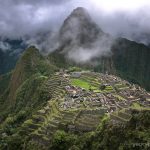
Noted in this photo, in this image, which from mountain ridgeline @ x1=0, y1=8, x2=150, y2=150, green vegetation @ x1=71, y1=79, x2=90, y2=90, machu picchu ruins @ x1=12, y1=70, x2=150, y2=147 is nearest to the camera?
mountain ridgeline @ x1=0, y1=8, x2=150, y2=150

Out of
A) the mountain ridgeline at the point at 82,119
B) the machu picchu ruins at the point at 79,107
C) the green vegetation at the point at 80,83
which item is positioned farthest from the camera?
the green vegetation at the point at 80,83

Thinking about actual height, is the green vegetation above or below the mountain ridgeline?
above

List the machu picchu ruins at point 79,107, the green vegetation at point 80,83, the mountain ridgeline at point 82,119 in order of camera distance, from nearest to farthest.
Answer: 1. the mountain ridgeline at point 82,119
2. the machu picchu ruins at point 79,107
3. the green vegetation at point 80,83

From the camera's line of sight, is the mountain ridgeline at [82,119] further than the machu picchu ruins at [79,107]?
No

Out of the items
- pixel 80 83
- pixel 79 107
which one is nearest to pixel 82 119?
pixel 79 107

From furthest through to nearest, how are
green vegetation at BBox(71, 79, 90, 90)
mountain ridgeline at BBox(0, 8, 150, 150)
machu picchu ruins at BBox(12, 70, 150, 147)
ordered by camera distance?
green vegetation at BBox(71, 79, 90, 90), machu picchu ruins at BBox(12, 70, 150, 147), mountain ridgeline at BBox(0, 8, 150, 150)

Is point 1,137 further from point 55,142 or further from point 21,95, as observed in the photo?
A: point 21,95

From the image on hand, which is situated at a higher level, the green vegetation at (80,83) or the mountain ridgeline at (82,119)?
the green vegetation at (80,83)

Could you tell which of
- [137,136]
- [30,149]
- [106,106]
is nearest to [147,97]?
[106,106]

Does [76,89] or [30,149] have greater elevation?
[76,89]

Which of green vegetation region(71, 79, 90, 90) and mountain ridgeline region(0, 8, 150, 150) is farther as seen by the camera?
green vegetation region(71, 79, 90, 90)

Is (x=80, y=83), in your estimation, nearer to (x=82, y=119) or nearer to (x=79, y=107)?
(x=79, y=107)
